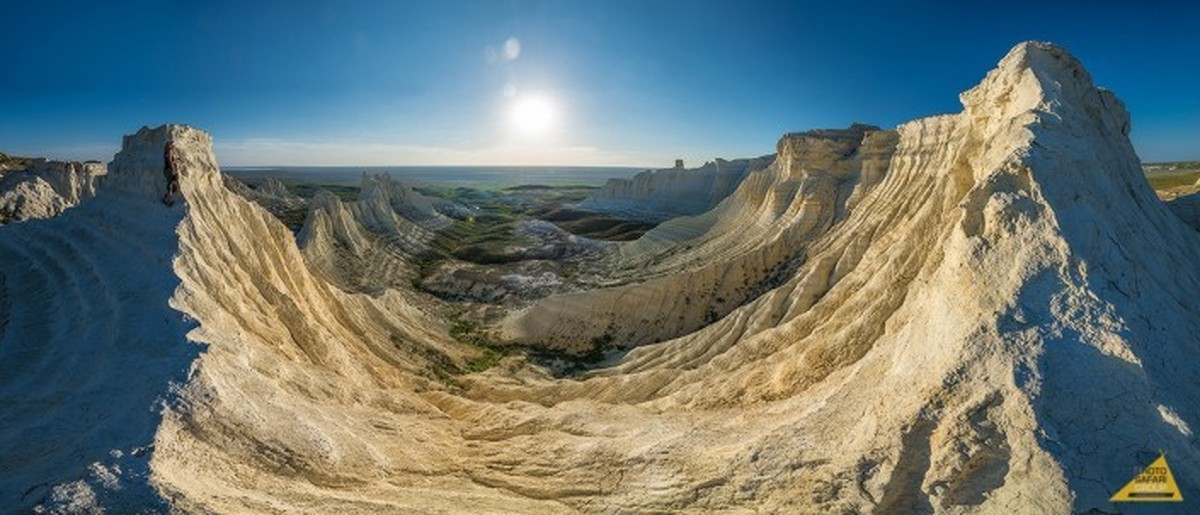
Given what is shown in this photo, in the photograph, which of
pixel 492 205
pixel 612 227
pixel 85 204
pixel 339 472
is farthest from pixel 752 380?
pixel 492 205

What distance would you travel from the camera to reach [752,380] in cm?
1449

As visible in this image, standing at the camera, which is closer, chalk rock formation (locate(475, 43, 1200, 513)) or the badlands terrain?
chalk rock formation (locate(475, 43, 1200, 513))

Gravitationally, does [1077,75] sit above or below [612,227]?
above

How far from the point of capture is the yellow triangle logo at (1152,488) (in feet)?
21.2

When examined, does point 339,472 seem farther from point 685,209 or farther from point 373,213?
point 685,209

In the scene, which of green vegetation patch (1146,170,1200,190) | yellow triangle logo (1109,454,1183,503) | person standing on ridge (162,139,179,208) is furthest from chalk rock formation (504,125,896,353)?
green vegetation patch (1146,170,1200,190)

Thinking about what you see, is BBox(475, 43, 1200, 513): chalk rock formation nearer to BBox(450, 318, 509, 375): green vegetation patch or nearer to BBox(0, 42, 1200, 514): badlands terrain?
BBox(0, 42, 1200, 514): badlands terrain

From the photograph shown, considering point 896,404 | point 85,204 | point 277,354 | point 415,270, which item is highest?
point 85,204

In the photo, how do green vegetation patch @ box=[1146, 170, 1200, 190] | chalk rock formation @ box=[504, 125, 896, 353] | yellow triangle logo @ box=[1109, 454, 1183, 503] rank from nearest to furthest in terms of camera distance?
1. yellow triangle logo @ box=[1109, 454, 1183, 503]
2. chalk rock formation @ box=[504, 125, 896, 353]
3. green vegetation patch @ box=[1146, 170, 1200, 190]

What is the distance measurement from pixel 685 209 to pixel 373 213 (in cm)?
4477

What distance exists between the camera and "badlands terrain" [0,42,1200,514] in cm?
741

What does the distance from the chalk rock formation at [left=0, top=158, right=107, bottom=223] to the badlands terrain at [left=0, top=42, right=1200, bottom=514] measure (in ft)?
49.6

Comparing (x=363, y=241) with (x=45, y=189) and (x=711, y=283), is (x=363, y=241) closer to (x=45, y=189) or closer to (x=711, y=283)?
(x=45, y=189)

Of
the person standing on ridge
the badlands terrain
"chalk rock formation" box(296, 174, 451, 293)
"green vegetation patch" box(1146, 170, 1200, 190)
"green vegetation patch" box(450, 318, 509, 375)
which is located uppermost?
"green vegetation patch" box(1146, 170, 1200, 190)
